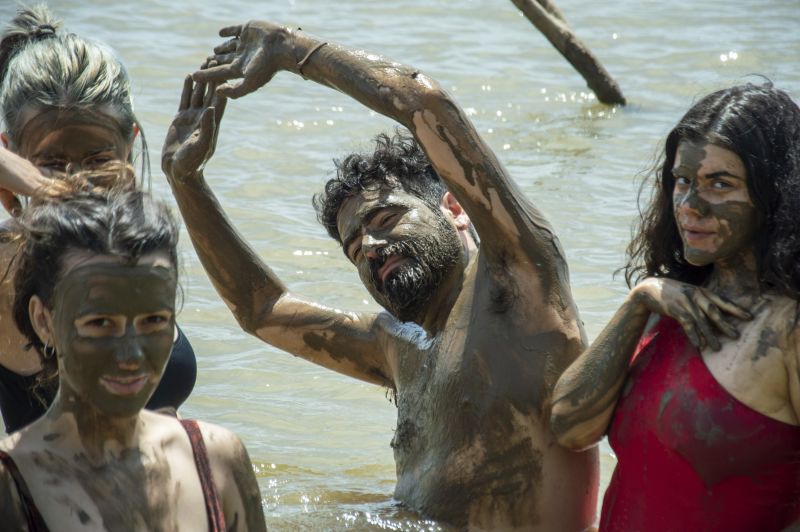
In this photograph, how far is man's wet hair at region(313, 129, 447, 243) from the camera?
14.7 feet

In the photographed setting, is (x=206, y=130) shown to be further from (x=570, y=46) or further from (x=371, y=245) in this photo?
(x=570, y=46)

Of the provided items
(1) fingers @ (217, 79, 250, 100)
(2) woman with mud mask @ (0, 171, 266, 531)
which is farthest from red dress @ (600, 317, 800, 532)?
(1) fingers @ (217, 79, 250, 100)

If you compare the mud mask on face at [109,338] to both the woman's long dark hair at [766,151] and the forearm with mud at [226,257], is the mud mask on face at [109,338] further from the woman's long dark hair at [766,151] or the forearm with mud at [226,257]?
the forearm with mud at [226,257]

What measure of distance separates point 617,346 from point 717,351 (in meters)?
0.29

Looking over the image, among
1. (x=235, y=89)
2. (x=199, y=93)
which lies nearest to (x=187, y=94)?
(x=199, y=93)

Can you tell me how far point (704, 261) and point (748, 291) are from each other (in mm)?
129

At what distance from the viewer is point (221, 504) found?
289 centimetres

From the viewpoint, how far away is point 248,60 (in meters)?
4.23

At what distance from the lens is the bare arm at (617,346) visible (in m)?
3.39

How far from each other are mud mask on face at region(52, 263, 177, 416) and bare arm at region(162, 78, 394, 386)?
1558mm

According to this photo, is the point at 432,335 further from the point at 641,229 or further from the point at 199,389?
the point at 199,389

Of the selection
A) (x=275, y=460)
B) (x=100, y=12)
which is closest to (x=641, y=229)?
(x=275, y=460)

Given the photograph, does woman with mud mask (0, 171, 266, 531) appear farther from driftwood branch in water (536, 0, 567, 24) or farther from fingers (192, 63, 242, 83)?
driftwood branch in water (536, 0, 567, 24)

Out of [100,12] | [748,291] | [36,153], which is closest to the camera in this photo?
[748,291]
